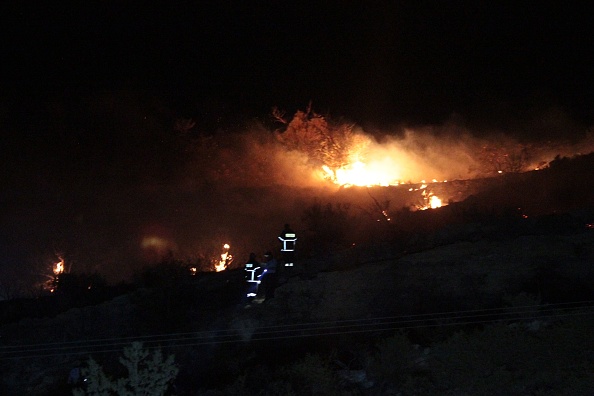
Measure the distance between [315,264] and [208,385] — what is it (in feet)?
16.1

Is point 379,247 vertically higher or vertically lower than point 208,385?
higher

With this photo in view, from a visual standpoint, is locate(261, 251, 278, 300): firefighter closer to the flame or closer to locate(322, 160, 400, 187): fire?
the flame

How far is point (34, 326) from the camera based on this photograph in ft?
40.8

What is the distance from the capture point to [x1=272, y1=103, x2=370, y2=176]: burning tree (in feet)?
93.7

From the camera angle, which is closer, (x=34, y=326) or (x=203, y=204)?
(x=34, y=326)

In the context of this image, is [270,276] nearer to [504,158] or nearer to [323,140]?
[504,158]

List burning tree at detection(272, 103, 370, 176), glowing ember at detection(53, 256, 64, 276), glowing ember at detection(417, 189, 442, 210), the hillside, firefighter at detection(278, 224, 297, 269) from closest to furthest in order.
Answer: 1. the hillside
2. firefighter at detection(278, 224, 297, 269)
3. glowing ember at detection(417, 189, 442, 210)
4. glowing ember at detection(53, 256, 64, 276)
5. burning tree at detection(272, 103, 370, 176)

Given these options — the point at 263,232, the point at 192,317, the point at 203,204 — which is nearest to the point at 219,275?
the point at 192,317

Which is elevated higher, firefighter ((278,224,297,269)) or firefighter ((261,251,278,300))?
firefighter ((278,224,297,269))

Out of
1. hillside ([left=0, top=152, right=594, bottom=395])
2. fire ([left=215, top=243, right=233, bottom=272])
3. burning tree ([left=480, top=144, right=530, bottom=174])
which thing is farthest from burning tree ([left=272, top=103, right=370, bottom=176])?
hillside ([left=0, top=152, right=594, bottom=395])

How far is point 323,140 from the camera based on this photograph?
96.5 feet

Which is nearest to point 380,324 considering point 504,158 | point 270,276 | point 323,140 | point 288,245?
point 270,276

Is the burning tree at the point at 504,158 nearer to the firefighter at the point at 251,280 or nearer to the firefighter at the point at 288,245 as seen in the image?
the firefighter at the point at 288,245

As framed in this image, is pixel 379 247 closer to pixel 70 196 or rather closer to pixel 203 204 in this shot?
pixel 203 204
